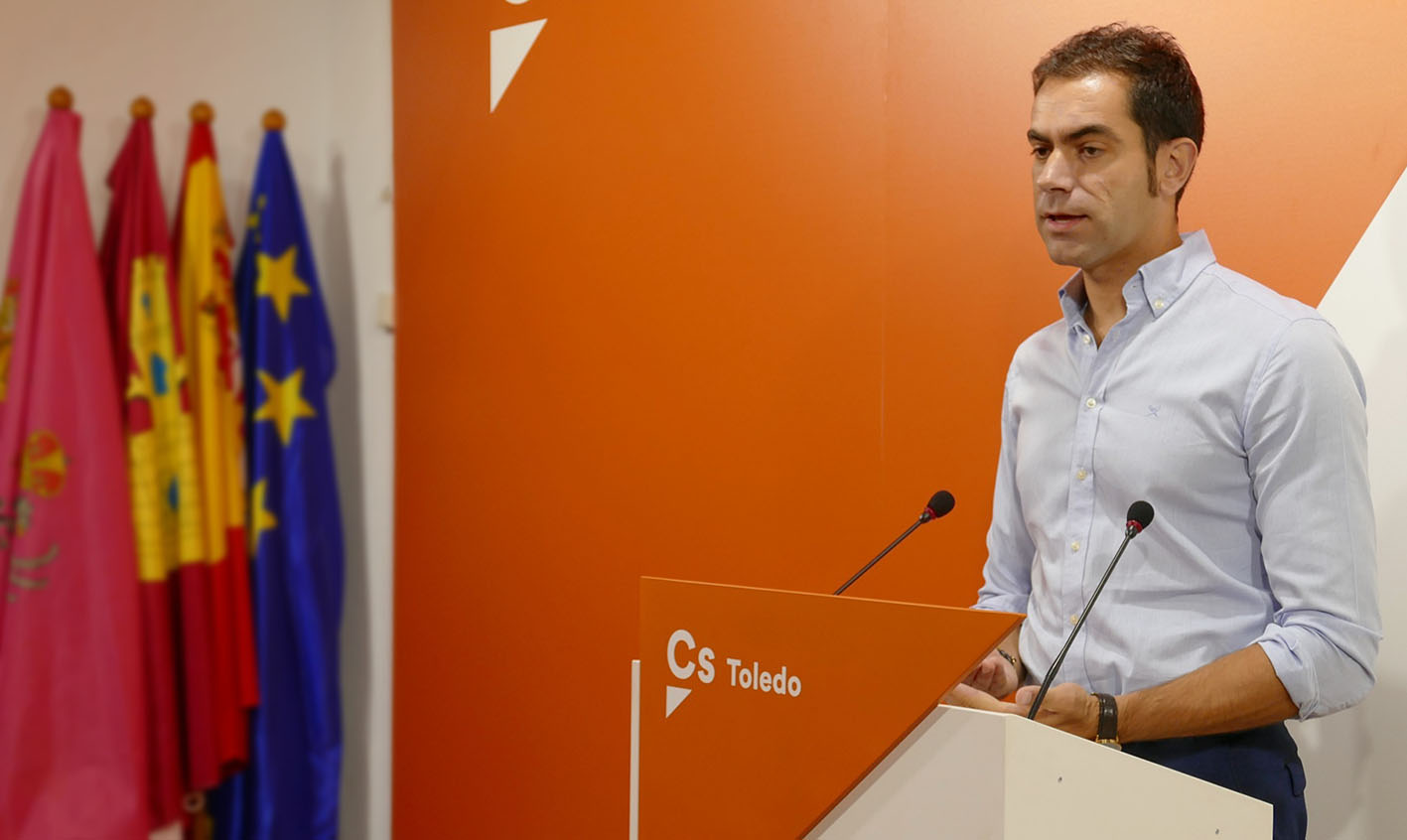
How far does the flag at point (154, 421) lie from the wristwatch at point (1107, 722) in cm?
228

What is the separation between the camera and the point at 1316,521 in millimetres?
1514

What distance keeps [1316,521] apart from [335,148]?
9.09 ft

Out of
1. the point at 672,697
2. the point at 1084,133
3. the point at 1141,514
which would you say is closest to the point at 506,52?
the point at 1084,133

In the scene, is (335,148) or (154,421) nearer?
(154,421)

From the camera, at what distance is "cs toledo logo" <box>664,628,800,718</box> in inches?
53.7

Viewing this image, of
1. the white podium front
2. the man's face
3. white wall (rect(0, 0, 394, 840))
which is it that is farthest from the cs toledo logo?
white wall (rect(0, 0, 394, 840))

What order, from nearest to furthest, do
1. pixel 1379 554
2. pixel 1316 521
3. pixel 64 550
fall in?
1. pixel 1316 521
2. pixel 1379 554
3. pixel 64 550

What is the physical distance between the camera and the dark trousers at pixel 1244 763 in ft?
5.16

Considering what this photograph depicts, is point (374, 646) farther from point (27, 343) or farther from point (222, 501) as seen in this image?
point (27, 343)

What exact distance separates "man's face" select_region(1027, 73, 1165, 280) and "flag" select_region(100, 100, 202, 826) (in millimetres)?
2167

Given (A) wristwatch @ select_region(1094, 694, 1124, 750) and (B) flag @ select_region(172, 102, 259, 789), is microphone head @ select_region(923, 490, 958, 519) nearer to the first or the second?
(A) wristwatch @ select_region(1094, 694, 1124, 750)

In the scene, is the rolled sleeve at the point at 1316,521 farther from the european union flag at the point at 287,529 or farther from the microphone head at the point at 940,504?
the european union flag at the point at 287,529

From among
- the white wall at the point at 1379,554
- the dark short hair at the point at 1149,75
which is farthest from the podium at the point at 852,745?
the dark short hair at the point at 1149,75

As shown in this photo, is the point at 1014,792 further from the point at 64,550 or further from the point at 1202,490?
the point at 64,550
